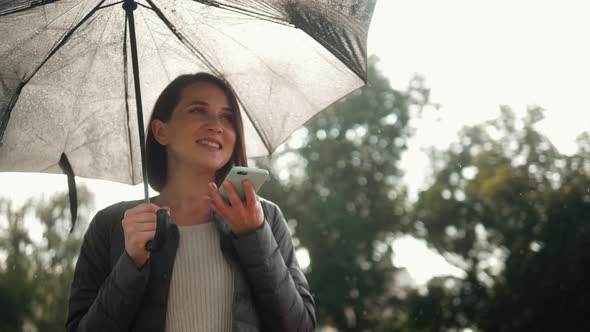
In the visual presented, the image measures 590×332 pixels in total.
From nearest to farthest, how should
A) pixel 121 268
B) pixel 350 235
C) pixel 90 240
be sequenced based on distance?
1. pixel 121 268
2. pixel 90 240
3. pixel 350 235

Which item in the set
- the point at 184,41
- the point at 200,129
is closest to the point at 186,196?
the point at 200,129

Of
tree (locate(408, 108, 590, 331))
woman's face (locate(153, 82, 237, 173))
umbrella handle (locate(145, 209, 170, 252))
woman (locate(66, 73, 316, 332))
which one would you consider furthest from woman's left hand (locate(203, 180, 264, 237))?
tree (locate(408, 108, 590, 331))

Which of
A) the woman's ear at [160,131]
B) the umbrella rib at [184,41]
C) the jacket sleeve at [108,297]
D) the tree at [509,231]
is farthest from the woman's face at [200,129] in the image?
the tree at [509,231]

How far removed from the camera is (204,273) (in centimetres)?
226

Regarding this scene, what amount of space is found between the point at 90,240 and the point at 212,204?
579mm

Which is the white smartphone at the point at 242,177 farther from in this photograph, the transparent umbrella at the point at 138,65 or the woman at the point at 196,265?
the transparent umbrella at the point at 138,65

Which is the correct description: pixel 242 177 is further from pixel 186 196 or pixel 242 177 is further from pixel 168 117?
pixel 168 117

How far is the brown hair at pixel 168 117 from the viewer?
108 inches

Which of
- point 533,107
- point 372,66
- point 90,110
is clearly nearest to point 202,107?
point 90,110

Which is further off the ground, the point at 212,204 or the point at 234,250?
the point at 212,204

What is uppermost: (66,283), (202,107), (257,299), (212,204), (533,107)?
(202,107)

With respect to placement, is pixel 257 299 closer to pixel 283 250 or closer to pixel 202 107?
pixel 283 250

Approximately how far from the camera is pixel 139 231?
2.08 m

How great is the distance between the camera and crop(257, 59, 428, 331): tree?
24375 mm
